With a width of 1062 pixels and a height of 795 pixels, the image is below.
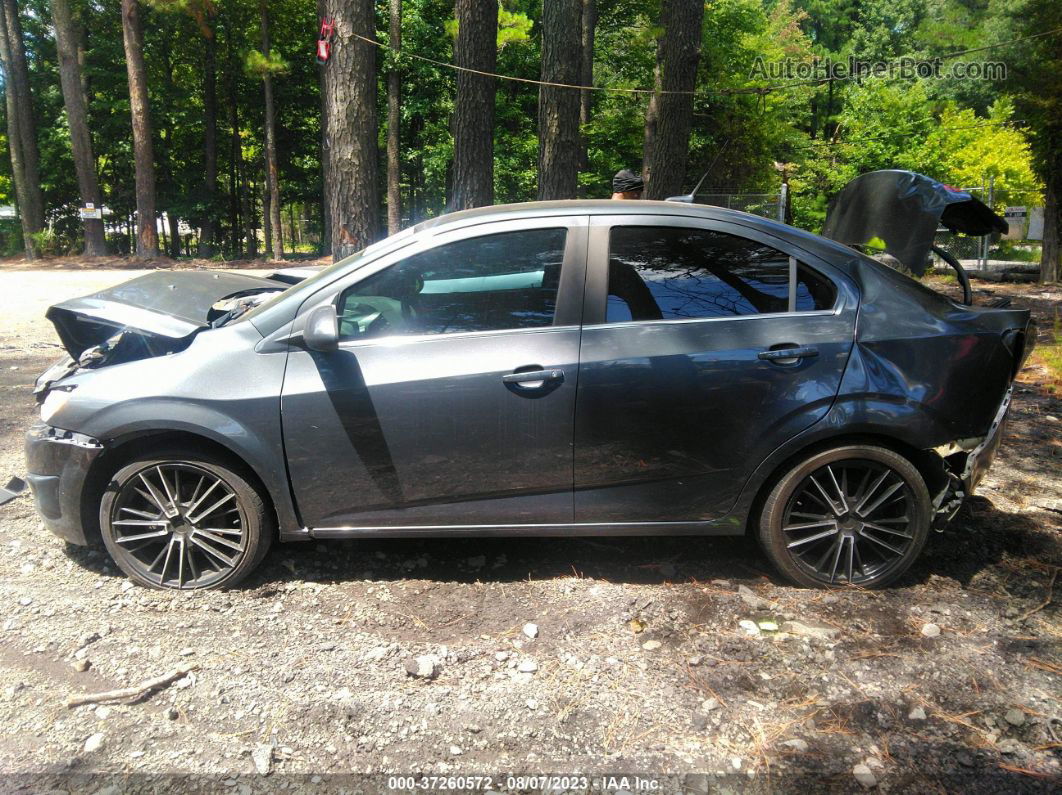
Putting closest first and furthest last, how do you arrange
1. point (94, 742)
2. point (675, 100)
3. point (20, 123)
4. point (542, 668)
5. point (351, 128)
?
point (94, 742)
point (542, 668)
point (351, 128)
point (675, 100)
point (20, 123)

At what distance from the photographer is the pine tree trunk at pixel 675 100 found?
431 inches

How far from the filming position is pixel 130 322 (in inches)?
158

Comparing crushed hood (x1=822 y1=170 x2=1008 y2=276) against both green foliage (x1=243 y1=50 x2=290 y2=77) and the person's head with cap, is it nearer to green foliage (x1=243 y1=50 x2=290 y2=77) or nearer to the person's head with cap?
the person's head with cap

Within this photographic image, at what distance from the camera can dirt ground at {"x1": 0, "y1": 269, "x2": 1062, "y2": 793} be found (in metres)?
2.52

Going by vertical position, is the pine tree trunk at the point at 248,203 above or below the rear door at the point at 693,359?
above

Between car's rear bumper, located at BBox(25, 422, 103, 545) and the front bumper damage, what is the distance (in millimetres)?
3943

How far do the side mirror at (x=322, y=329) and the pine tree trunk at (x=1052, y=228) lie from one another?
17276 mm

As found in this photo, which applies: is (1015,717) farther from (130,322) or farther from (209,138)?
(209,138)

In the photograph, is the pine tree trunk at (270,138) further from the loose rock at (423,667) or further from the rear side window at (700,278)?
the loose rock at (423,667)

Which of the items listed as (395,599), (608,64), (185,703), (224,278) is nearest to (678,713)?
(395,599)

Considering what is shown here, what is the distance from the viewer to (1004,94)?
16.0 meters

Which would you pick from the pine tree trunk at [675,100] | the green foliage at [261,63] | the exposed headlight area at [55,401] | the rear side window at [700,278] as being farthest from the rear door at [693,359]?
the green foliage at [261,63]

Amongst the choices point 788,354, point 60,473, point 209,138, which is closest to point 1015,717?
point 788,354

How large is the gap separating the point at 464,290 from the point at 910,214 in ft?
8.24
